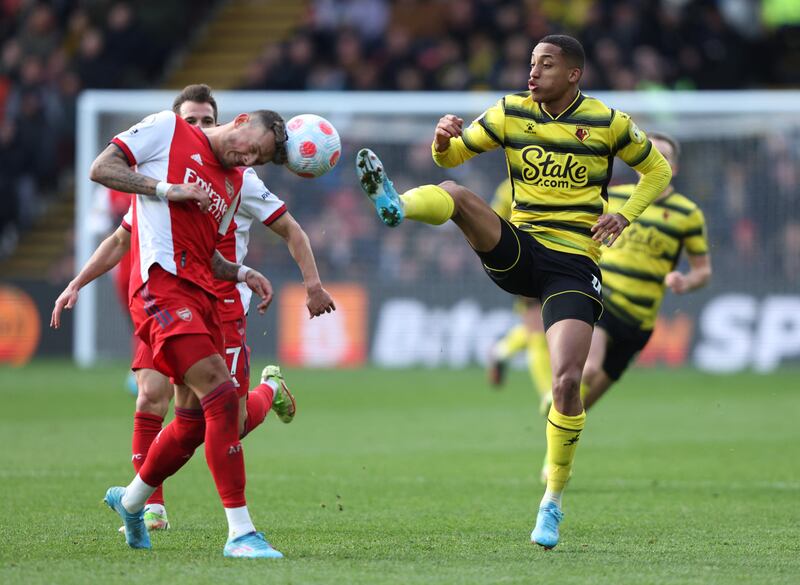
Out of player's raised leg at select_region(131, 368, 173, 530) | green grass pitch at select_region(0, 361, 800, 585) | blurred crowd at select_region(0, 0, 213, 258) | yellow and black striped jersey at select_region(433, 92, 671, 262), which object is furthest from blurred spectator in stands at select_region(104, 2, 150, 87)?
yellow and black striped jersey at select_region(433, 92, 671, 262)

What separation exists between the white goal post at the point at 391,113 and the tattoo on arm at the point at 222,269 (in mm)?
13695

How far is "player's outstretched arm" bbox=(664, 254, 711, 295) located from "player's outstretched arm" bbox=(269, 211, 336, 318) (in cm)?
338

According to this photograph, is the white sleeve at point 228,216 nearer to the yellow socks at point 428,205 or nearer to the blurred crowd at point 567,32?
the yellow socks at point 428,205

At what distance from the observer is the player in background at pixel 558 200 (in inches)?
276

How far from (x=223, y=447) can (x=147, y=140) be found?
1.40 m

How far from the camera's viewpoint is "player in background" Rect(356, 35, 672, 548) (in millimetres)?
7016

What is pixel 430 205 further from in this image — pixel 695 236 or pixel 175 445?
pixel 695 236

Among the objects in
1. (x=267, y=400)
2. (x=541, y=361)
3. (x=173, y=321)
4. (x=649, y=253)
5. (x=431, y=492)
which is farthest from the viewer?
(x=541, y=361)

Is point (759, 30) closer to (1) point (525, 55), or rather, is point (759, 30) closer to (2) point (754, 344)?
(1) point (525, 55)

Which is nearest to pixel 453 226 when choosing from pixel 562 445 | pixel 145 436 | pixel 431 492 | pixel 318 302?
pixel 431 492

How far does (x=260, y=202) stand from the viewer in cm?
694

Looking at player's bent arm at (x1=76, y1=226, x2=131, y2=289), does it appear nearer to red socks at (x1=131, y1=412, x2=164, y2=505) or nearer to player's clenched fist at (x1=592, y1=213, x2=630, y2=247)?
red socks at (x1=131, y1=412, x2=164, y2=505)

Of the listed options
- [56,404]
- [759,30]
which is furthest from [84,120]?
[759,30]

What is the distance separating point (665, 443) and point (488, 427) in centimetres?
194
